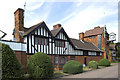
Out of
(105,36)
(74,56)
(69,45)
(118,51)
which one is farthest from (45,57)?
(118,51)

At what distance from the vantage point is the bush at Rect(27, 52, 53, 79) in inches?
360

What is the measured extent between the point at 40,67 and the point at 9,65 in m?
3.00

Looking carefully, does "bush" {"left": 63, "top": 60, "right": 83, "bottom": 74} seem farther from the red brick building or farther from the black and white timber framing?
the red brick building

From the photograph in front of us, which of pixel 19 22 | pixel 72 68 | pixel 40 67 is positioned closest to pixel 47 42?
pixel 19 22

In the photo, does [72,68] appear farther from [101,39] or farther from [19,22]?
[101,39]

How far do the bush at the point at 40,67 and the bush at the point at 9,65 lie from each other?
181 centimetres

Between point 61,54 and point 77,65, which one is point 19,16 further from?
point 77,65

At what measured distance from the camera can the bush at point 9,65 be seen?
684 cm

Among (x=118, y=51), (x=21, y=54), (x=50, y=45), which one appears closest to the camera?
(x=21, y=54)

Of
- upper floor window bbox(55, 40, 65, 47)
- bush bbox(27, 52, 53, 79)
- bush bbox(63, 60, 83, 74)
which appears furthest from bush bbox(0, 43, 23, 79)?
upper floor window bbox(55, 40, 65, 47)

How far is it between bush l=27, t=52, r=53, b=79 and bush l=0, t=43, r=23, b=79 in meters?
1.81

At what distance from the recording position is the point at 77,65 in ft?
44.6

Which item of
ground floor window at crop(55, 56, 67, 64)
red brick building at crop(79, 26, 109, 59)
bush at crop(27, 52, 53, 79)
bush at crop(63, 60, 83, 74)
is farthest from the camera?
red brick building at crop(79, 26, 109, 59)

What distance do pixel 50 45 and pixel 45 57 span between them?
5.30 meters
